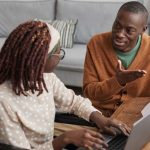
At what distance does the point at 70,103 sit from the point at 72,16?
8.04 ft

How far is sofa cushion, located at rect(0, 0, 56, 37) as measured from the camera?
4035mm

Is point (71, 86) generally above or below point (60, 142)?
below

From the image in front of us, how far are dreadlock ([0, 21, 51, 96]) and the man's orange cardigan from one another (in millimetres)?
579

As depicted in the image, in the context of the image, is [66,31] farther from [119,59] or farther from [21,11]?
[119,59]

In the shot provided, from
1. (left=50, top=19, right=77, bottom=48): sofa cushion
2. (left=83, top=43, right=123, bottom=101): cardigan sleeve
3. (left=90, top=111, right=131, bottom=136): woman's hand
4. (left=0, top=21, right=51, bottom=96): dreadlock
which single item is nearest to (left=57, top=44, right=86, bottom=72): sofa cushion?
(left=50, top=19, right=77, bottom=48): sofa cushion

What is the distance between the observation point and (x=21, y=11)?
13.3 ft

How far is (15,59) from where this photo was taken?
1229 mm

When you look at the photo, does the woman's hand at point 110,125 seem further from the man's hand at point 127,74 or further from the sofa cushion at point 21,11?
the sofa cushion at point 21,11

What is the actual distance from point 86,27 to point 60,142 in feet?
8.61

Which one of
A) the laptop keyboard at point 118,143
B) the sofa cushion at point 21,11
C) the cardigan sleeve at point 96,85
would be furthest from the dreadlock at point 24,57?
the sofa cushion at point 21,11

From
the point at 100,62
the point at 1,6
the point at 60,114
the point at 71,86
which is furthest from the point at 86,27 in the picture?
the point at 60,114

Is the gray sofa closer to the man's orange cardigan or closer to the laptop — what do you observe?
the man's orange cardigan

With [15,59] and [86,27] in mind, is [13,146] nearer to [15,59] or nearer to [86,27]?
[15,59]

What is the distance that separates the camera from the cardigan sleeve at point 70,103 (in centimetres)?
154
